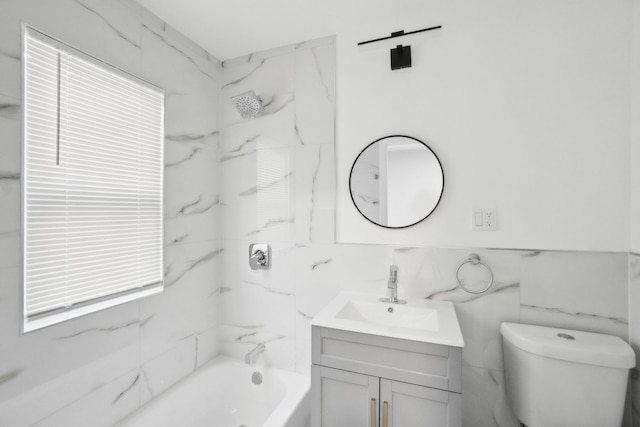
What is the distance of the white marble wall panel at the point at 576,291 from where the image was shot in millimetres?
1318

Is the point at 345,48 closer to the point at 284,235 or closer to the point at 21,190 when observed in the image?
the point at 284,235

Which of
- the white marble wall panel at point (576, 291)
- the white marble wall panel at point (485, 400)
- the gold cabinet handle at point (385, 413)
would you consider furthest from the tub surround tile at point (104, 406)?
the white marble wall panel at point (576, 291)

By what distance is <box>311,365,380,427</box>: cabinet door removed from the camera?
121 cm

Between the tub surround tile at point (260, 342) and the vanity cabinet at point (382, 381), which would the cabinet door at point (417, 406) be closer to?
the vanity cabinet at point (382, 381)

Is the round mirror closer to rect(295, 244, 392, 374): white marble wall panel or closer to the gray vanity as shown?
rect(295, 244, 392, 374): white marble wall panel

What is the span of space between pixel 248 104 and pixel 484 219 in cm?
148

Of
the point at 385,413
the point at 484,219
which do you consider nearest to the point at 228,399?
the point at 385,413

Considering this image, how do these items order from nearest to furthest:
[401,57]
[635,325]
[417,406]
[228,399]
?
[417,406] → [635,325] → [401,57] → [228,399]

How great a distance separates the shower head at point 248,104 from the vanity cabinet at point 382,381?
4.38ft

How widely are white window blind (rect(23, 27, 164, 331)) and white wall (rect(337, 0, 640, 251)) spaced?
113 cm

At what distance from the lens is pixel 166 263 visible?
1.66 metres

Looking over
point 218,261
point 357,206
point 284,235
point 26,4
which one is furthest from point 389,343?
point 26,4

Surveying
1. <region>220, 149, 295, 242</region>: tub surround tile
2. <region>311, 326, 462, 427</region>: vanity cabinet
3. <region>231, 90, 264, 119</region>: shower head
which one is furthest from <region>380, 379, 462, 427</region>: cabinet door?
<region>231, 90, 264, 119</region>: shower head

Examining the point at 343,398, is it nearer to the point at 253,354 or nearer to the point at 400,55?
the point at 253,354
